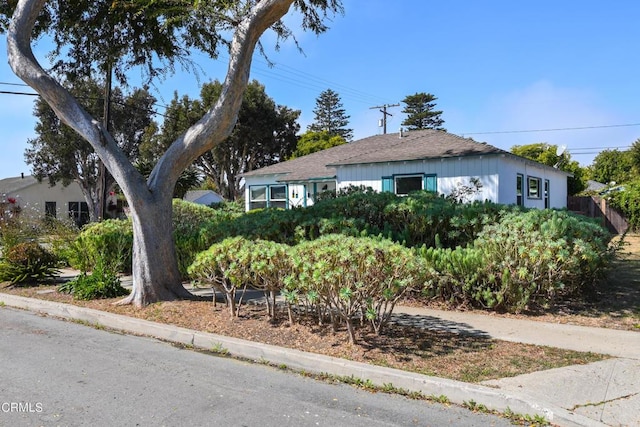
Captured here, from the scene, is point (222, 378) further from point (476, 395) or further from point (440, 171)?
point (440, 171)

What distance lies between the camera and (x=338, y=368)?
5.28 m

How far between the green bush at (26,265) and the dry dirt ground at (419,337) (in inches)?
104

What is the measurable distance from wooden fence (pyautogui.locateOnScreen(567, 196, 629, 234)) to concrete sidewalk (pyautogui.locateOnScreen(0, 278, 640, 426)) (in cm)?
2138

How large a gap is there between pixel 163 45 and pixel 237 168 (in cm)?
2939

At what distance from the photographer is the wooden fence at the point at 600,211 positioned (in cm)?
2577

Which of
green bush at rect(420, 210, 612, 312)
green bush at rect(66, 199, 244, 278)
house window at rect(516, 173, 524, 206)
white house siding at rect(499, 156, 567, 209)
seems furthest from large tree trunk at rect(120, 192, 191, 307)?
house window at rect(516, 173, 524, 206)

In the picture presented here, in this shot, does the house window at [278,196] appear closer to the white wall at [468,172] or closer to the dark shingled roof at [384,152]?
the dark shingled roof at [384,152]

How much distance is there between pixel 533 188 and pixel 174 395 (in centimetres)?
1873

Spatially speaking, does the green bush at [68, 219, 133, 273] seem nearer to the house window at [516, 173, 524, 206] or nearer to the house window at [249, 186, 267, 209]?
the house window at [249, 186, 267, 209]

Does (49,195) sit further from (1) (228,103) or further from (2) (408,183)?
(1) (228,103)

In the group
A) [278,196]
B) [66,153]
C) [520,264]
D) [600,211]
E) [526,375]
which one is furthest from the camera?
[66,153]

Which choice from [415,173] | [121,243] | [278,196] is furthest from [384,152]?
[121,243]

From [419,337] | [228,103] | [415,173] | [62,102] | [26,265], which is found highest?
[62,102]

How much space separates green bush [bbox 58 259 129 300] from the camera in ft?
30.6
